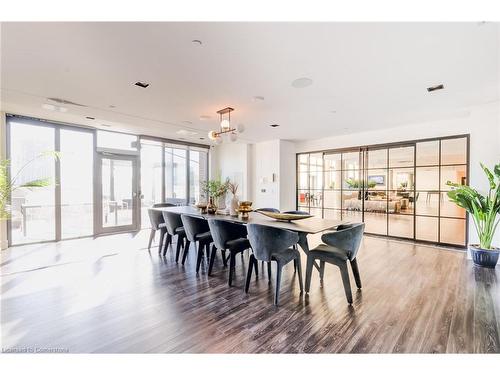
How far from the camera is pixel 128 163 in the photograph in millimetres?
6414

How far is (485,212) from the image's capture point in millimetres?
3695

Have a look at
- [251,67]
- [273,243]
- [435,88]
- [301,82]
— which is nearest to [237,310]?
[273,243]

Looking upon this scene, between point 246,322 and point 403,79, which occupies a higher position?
point 403,79

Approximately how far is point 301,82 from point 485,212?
369 centimetres

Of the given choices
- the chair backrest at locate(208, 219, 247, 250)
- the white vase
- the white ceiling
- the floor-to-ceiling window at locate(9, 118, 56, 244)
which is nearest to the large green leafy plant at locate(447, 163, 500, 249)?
the white ceiling

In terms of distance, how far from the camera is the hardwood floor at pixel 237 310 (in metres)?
1.87

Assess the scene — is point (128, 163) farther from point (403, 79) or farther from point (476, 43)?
point (476, 43)

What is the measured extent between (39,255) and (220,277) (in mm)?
3530

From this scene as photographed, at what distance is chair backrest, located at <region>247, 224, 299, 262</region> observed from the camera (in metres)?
2.56

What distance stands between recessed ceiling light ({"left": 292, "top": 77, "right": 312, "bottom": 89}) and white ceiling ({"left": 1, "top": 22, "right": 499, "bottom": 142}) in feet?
0.29

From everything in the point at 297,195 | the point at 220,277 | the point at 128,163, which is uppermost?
the point at 128,163

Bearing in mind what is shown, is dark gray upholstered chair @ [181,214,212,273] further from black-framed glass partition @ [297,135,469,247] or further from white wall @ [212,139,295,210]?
black-framed glass partition @ [297,135,469,247]
